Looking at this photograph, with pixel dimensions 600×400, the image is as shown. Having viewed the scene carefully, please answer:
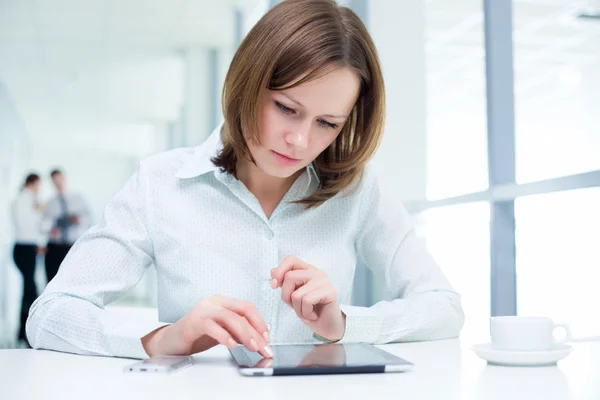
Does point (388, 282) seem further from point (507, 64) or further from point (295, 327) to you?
point (507, 64)

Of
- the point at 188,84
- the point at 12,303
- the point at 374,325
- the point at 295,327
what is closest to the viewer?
the point at 374,325

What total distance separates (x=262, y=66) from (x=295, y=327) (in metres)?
0.46

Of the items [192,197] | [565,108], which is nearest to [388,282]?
[192,197]

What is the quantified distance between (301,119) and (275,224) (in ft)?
0.76

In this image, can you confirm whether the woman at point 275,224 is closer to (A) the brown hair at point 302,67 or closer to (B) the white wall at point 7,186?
(A) the brown hair at point 302,67

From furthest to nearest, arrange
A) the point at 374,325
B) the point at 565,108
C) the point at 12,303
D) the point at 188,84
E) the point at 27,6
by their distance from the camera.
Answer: the point at 12,303 < the point at 188,84 < the point at 27,6 < the point at 565,108 < the point at 374,325

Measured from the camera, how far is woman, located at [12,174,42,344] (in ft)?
17.2

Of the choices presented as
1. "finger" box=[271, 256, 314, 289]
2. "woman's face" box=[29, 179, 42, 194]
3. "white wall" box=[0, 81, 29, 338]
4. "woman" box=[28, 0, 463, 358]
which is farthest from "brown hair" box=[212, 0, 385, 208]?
"white wall" box=[0, 81, 29, 338]

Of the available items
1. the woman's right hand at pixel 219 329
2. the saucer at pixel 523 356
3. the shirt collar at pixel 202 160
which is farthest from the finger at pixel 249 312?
the shirt collar at pixel 202 160

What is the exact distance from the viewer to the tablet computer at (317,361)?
0.67 meters

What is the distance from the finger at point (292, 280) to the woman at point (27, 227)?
4711 millimetres

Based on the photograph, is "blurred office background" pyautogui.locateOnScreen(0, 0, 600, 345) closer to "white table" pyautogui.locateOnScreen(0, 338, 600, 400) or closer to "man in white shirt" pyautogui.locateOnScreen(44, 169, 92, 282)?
"white table" pyautogui.locateOnScreen(0, 338, 600, 400)

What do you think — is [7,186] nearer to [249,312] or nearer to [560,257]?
[560,257]

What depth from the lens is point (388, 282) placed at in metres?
1.21
